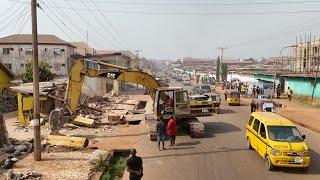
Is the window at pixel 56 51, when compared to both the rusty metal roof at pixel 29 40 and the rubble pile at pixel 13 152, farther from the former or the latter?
the rubble pile at pixel 13 152

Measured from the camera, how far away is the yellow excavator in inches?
906

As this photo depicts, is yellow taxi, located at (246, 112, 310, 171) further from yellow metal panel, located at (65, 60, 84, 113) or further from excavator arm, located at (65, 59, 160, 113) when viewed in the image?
yellow metal panel, located at (65, 60, 84, 113)

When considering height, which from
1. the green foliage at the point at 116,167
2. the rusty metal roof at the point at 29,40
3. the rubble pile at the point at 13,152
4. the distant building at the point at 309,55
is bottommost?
the green foliage at the point at 116,167

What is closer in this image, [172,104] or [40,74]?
[172,104]

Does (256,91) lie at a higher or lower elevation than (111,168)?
higher

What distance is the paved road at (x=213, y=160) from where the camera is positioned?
15.0m

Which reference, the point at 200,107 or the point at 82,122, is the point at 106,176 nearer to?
the point at 200,107

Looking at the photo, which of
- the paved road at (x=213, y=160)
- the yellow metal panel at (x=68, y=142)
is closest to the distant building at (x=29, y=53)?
the paved road at (x=213, y=160)

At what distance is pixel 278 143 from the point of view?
611 inches

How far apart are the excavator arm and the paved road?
3.98 meters

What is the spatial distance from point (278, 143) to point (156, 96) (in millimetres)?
9476

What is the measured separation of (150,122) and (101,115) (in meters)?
9.77

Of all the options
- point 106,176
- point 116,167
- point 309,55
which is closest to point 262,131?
point 116,167

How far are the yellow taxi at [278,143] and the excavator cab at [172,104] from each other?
5.78 meters
